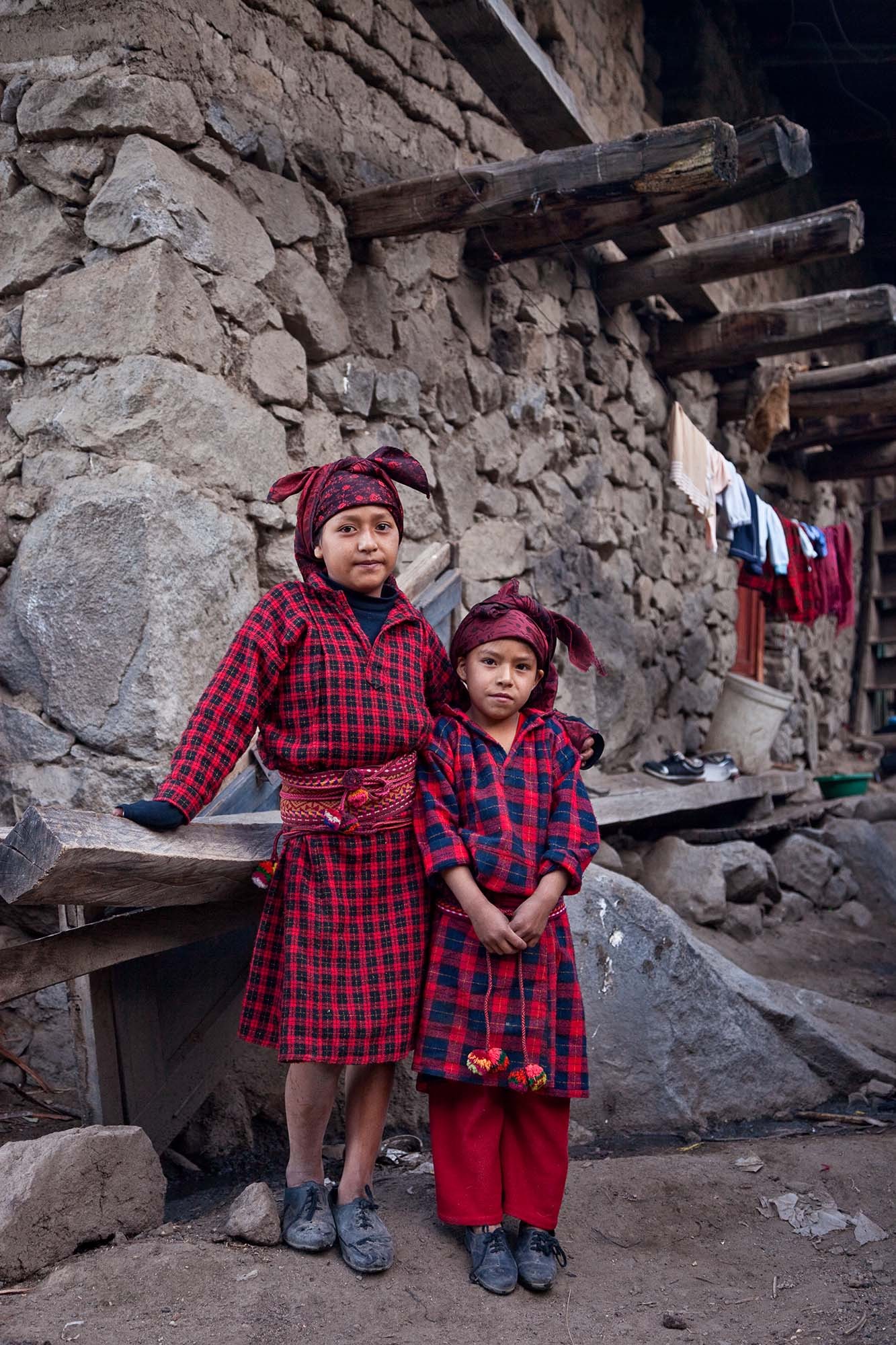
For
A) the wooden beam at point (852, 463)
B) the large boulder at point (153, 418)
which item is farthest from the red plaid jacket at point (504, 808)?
the wooden beam at point (852, 463)

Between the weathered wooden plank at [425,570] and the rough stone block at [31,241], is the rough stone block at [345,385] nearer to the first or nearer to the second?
the weathered wooden plank at [425,570]

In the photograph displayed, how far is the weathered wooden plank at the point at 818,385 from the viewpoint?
6367 millimetres

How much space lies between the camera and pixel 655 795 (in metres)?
5.15

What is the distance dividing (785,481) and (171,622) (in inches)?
243

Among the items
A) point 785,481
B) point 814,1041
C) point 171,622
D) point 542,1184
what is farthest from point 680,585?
point 542,1184

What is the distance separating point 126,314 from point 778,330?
139 inches

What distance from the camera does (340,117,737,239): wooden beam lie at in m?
3.43

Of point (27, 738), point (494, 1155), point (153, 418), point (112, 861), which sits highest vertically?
point (153, 418)

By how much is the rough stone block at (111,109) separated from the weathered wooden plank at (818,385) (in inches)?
158

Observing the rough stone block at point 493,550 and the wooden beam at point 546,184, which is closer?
the wooden beam at point 546,184

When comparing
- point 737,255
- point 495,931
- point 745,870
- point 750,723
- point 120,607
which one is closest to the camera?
point 495,931

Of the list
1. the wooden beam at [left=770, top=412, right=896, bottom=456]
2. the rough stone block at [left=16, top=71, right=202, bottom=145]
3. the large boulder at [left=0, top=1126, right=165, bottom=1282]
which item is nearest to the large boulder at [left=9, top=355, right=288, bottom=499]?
the rough stone block at [left=16, top=71, right=202, bottom=145]

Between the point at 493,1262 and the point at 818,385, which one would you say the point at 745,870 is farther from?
the point at 493,1262

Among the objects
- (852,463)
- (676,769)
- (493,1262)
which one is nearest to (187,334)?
(493,1262)
